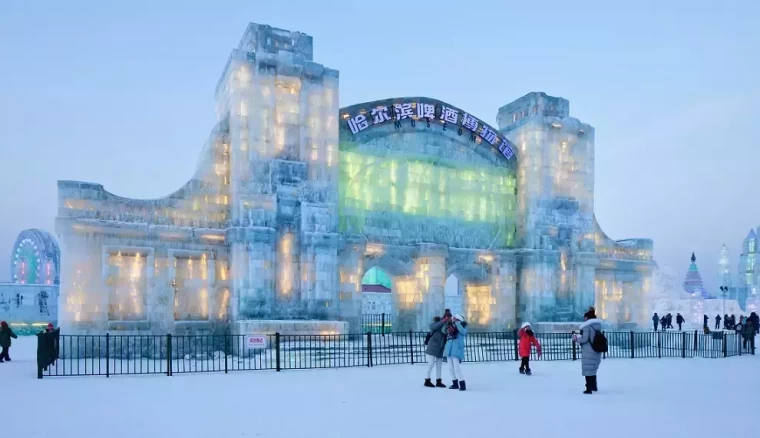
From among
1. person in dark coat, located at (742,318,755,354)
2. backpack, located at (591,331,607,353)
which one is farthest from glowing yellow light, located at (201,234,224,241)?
person in dark coat, located at (742,318,755,354)

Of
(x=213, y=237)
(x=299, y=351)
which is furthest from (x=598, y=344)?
(x=213, y=237)

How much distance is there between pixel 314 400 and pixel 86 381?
693 cm

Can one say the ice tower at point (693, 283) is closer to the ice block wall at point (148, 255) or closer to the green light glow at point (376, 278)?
the green light glow at point (376, 278)

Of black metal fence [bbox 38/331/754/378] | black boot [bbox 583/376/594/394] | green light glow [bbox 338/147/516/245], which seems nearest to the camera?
black boot [bbox 583/376/594/394]

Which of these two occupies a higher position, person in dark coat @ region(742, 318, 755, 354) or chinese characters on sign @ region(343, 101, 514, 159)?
chinese characters on sign @ region(343, 101, 514, 159)

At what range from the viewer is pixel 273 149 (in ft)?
82.9

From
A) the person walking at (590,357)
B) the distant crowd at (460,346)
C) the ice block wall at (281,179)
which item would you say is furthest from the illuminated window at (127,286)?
the person walking at (590,357)

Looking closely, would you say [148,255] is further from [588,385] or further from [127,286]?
[588,385]

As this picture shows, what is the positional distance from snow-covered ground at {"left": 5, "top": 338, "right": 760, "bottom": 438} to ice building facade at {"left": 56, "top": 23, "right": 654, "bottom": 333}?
6.92 meters

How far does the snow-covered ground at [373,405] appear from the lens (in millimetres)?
9336

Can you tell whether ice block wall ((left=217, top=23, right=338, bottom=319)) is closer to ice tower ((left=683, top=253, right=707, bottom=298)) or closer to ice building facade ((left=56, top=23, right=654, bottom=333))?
ice building facade ((left=56, top=23, right=654, bottom=333))

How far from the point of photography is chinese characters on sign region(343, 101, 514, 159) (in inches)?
1105

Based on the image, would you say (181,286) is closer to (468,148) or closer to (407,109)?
(407,109)

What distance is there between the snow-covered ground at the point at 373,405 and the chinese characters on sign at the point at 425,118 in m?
13.9
